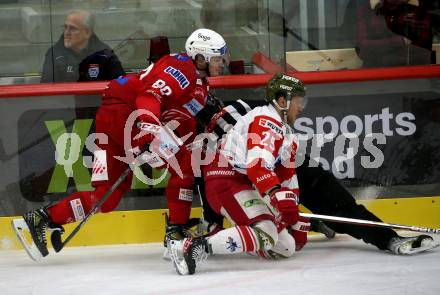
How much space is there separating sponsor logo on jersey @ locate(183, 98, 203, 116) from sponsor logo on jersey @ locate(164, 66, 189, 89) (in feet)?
0.66

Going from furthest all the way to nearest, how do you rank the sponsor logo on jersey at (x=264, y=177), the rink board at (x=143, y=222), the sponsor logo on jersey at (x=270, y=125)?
the rink board at (x=143, y=222), the sponsor logo on jersey at (x=270, y=125), the sponsor logo on jersey at (x=264, y=177)

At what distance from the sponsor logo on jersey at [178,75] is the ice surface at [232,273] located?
0.91 m

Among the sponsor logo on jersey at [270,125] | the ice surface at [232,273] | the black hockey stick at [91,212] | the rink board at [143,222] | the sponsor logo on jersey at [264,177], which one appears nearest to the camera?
the ice surface at [232,273]

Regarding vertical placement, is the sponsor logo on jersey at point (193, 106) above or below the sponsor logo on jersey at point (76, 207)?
above

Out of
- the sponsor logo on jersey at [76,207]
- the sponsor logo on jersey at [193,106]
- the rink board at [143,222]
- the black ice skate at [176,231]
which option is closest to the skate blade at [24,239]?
the sponsor logo on jersey at [76,207]

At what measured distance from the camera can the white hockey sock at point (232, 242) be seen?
14.8 ft

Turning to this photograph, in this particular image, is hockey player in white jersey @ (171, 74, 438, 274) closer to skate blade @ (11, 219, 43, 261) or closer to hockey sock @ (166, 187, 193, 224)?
hockey sock @ (166, 187, 193, 224)

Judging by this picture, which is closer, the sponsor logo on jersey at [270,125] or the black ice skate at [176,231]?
the sponsor logo on jersey at [270,125]

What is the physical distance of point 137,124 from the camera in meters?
5.03

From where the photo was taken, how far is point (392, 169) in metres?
5.55

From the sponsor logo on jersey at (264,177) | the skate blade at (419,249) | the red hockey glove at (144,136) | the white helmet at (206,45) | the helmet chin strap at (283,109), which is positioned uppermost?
the white helmet at (206,45)

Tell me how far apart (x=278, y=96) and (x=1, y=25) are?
171 centimetres

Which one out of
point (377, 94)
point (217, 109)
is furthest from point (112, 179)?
point (377, 94)

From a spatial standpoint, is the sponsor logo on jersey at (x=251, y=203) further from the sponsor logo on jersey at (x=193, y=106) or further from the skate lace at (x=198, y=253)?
the sponsor logo on jersey at (x=193, y=106)
